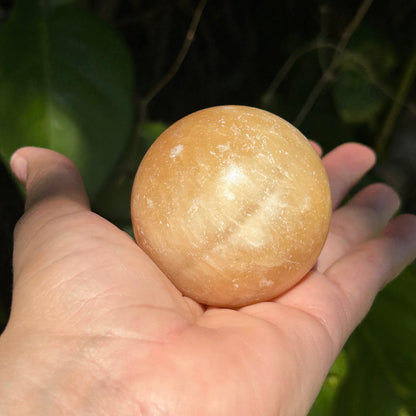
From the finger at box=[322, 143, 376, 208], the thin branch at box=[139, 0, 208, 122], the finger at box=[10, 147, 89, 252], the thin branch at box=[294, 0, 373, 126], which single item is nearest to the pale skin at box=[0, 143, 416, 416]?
the finger at box=[10, 147, 89, 252]

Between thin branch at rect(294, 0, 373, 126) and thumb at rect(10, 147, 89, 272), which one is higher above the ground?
thin branch at rect(294, 0, 373, 126)

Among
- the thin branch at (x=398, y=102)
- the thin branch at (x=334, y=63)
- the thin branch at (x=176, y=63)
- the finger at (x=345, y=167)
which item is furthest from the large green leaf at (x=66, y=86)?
the thin branch at (x=398, y=102)

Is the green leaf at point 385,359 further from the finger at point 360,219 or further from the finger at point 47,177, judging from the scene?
the finger at point 47,177

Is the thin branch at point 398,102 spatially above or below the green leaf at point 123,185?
above

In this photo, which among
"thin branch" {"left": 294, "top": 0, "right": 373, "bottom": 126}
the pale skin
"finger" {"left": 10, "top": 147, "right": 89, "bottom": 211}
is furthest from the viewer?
"thin branch" {"left": 294, "top": 0, "right": 373, "bottom": 126}

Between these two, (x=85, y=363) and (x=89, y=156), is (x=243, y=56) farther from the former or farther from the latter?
(x=85, y=363)

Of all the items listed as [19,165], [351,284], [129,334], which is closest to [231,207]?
[129,334]

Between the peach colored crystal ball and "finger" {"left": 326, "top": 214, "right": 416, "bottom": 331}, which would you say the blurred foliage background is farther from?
the peach colored crystal ball
